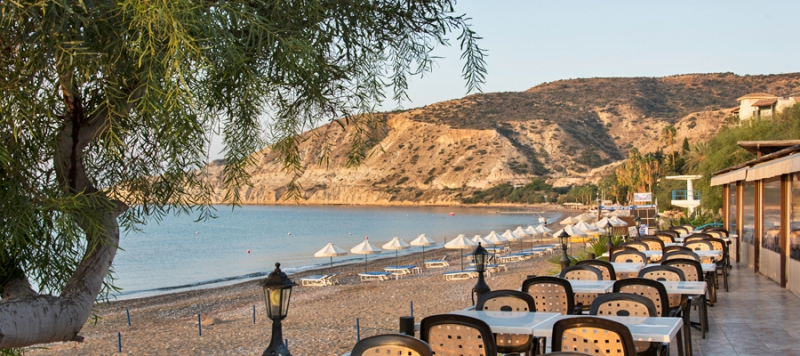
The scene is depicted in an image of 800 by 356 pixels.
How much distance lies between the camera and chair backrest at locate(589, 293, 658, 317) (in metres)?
5.22

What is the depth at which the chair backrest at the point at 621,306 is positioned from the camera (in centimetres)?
522

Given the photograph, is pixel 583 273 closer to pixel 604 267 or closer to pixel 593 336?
pixel 604 267

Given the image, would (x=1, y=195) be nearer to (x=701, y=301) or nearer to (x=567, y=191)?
(x=701, y=301)

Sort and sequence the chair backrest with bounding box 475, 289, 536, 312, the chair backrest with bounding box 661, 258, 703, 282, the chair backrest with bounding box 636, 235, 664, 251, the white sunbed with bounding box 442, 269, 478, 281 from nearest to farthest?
the chair backrest with bounding box 475, 289, 536, 312, the chair backrest with bounding box 661, 258, 703, 282, the chair backrest with bounding box 636, 235, 664, 251, the white sunbed with bounding box 442, 269, 478, 281

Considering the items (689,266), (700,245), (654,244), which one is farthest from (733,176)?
(689,266)

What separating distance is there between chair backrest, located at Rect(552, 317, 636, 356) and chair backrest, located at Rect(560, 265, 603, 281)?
3.81 meters

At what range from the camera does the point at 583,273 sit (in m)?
7.93

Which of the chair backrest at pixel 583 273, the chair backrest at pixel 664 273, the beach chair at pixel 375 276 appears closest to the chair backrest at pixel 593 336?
the chair backrest at pixel 664 273

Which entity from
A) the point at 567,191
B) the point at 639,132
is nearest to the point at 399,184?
the point at 567,191

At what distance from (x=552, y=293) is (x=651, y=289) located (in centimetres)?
87

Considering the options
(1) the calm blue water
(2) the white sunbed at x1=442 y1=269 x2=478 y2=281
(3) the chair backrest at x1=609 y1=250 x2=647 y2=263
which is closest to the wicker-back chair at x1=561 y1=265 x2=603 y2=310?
(3) the chair backrest at x1=609 y1=250 x2=647 y2=263

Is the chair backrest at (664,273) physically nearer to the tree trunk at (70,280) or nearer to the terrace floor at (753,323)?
the terrace floor at (753,323)

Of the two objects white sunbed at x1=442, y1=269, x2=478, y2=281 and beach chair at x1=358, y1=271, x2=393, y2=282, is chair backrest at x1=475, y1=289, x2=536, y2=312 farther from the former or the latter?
beach chair at x1=358, y1=271, x2=393, y2=282

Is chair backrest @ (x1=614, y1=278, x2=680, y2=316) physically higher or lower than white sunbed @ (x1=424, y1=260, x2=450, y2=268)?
higher
